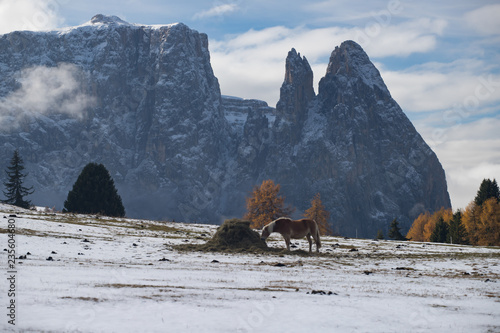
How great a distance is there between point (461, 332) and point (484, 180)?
361 ft

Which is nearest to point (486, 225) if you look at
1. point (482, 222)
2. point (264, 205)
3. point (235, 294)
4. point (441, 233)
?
point (482, 222)

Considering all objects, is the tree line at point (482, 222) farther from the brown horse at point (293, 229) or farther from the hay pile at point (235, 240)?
the hay pile at point (235, 240)

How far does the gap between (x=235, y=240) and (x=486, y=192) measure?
288ft

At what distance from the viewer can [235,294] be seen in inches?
647

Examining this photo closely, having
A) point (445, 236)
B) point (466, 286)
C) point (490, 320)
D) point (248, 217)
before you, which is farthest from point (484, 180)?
point (490, 320)

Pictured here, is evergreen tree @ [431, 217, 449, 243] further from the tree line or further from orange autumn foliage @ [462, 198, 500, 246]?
orange autumn foliage @ [462, 198, 500, 246]

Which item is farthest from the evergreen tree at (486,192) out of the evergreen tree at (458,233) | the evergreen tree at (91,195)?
the evergreen tree at (91,195)

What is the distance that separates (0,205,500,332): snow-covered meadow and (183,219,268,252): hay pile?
6.16 m

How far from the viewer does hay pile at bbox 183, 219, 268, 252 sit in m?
35.9

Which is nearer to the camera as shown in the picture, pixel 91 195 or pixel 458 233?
pixel 91 195

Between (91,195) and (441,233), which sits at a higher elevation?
(91,195)

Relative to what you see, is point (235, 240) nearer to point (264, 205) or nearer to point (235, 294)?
point (235, 294)

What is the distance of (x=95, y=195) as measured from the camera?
78.4 metres

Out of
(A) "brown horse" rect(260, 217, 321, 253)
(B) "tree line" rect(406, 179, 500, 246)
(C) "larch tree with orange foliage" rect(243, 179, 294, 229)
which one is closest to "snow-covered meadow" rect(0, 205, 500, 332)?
(A) "brown horse" rect(260, 217, 321, 253)
